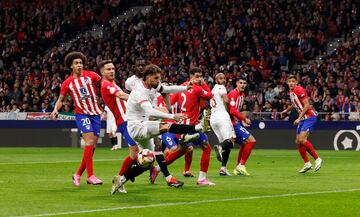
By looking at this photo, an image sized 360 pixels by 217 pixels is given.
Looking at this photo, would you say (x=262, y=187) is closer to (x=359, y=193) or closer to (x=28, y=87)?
(x=359, y=193)

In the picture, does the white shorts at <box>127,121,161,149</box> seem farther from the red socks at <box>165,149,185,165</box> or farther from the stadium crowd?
the stadium crowd

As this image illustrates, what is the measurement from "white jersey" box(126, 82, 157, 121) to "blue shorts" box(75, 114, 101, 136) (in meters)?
2.02

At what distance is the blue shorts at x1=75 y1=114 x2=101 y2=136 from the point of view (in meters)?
16.0

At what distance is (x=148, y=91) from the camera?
14.0 metres

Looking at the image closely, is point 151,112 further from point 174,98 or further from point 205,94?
point 174,98

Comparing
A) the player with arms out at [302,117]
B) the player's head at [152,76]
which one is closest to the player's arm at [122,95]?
the player's head at [152,76]

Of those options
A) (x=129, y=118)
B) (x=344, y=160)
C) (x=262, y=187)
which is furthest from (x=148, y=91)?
(x=344, y=160)

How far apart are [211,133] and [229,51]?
20.3 feet

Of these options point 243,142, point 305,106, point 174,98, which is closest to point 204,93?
point 174,98

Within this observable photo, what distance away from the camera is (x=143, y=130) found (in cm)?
1384

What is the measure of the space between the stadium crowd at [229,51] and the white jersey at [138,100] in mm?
18833

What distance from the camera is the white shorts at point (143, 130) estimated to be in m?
13.8

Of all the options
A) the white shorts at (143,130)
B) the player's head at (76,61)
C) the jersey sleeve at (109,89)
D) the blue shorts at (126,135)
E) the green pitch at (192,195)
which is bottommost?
the green pitch at (192,195)

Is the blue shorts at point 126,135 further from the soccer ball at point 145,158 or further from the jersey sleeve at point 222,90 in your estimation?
the jersey sleeve at point 222,90
